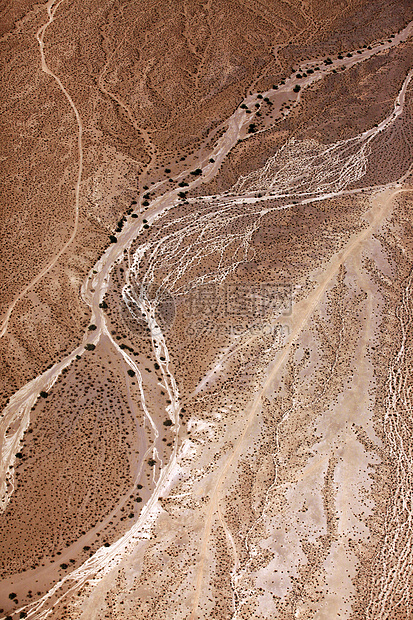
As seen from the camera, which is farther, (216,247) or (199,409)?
(216,247)

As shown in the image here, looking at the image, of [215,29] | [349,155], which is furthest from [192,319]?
[215,29]

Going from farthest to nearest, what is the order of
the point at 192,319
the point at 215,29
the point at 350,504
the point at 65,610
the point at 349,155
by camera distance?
the point at 215,29 → the point at 349,155 → the point at 192,319 → the point at 350,504 → the point at 65,610

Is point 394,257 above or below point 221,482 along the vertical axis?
above

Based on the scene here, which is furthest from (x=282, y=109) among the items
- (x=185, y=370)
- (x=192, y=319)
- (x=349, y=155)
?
(x=185, y=370)

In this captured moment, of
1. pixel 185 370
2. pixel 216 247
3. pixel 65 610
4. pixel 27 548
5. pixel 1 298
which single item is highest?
pixel 1 298

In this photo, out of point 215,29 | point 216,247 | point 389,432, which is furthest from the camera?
point 215,29

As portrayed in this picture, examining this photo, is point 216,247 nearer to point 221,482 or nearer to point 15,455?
point 221,482

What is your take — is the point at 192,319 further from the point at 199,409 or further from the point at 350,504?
the point at 350,504
